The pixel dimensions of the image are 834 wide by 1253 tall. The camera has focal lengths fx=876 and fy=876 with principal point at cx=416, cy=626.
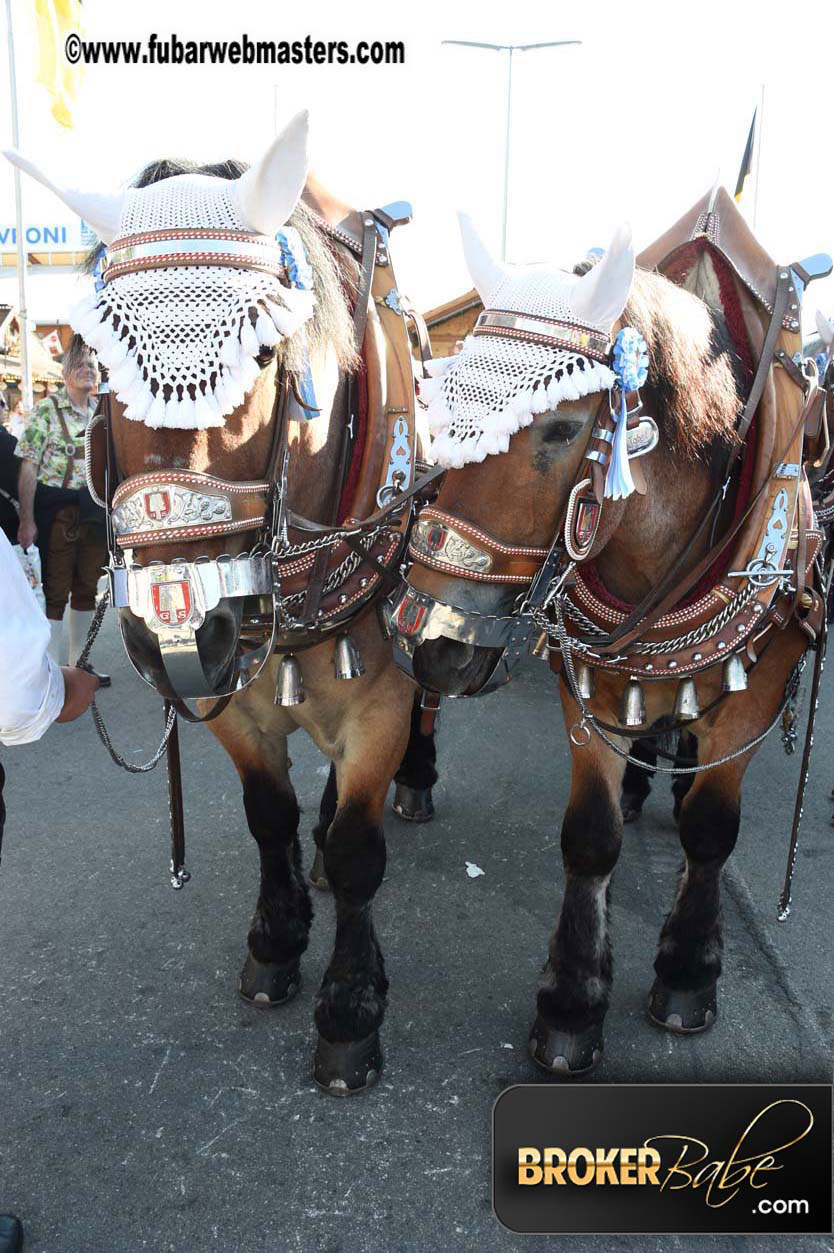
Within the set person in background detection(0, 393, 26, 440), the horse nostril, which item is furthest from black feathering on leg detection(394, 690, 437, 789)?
person in background detection(0, 393, 26, 440)

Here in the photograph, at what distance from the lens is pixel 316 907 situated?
300cm

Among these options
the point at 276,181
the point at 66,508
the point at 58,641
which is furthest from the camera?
the point at 58,641

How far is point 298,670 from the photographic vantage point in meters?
2.10

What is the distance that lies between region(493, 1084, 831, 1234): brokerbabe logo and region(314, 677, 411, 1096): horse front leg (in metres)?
0.50

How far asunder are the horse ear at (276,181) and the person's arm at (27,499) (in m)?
3.65

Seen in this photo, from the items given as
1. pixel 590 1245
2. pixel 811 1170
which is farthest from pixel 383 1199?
pixel 811 1170

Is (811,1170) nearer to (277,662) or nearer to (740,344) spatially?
(277,662)

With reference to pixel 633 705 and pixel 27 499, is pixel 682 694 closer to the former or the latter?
pixel 633 705

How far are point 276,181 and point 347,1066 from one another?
196cm

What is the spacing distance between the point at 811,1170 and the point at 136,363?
201 cm

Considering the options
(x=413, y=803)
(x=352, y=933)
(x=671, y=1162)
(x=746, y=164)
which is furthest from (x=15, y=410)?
(x=671, y=1162)

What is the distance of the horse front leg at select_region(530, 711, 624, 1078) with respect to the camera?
86.7 inches

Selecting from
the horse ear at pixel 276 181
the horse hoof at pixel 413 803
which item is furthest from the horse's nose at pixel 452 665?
the horse hoof at pixel 413 803

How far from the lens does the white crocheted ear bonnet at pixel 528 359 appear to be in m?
1.55
